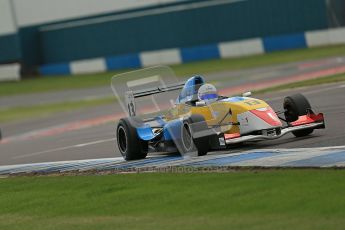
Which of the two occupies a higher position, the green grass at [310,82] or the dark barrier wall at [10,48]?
the dark barrier wall at [10,48]

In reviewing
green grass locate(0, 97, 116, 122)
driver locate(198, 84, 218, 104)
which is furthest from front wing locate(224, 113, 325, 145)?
green grass locate(0, 97, 116, 122)

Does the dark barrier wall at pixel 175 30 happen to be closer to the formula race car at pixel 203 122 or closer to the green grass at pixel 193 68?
the green grass at pixel 193 68

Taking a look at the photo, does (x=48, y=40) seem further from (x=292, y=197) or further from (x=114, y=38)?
(x=292, y=197)

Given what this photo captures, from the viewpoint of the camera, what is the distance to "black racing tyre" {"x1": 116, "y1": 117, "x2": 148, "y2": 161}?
1299 cm

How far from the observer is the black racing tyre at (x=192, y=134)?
11852 mm

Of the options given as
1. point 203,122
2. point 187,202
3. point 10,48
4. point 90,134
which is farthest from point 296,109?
point 10,48

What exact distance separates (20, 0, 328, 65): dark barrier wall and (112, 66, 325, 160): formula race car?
2229cm

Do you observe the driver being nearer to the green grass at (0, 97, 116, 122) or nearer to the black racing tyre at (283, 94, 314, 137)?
the black racing tyre at (283, 94, 314, 137)

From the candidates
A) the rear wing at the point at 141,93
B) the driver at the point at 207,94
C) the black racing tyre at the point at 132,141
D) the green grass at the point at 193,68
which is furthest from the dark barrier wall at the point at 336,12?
the driver at the point at 207,94

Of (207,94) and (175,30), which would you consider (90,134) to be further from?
(175,30)

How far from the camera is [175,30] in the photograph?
38.5 meters

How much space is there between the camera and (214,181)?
9.62 meters

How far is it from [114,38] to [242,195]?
31.9 m

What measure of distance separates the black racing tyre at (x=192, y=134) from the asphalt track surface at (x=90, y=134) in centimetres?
42
